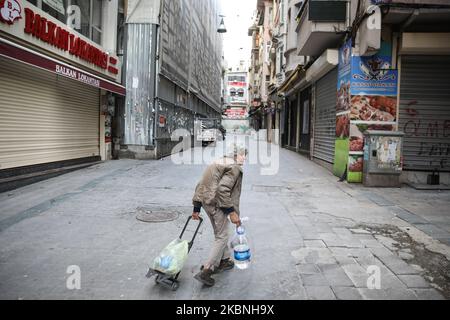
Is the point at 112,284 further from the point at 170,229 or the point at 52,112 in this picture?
the point at 52,112

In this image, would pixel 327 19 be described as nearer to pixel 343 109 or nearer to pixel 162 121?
pixel 343 109

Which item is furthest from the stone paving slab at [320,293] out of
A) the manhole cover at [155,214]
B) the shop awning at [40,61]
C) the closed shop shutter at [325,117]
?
the closed shop shutter at [325,117]

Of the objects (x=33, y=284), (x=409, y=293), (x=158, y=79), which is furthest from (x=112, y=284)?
(x=158, y=79)

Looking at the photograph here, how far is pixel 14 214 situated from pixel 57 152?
5140 mm

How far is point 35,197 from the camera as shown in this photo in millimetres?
8062

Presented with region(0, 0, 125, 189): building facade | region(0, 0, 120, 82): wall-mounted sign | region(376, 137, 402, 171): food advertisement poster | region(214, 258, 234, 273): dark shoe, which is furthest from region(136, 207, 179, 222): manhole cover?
region(376, 137, 402, 171): food advertisement poster

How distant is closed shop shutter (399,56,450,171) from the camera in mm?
11102

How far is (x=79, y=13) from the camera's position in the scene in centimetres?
1241

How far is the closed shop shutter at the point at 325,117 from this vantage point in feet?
46.1

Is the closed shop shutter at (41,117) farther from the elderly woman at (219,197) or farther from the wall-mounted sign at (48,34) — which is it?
the elderly woman at (219,197)

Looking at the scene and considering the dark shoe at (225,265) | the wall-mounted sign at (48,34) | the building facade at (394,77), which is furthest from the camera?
the building facade at (394,77)

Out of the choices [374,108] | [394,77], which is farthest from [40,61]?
[394,77]

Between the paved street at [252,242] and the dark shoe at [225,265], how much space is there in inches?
4.2

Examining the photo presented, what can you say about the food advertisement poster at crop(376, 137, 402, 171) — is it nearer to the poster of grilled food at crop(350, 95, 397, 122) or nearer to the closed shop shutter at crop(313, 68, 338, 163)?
the poster of grilled food at crop(350, 95, 397, 122)
